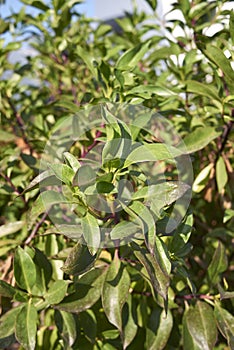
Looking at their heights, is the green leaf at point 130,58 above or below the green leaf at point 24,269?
above

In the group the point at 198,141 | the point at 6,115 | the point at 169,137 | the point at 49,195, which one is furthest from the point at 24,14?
the point at 49,195

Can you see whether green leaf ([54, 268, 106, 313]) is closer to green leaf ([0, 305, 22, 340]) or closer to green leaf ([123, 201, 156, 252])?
green leaf ([0, 305, 22, 340])

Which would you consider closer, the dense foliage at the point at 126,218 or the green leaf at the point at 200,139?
the dense foliage at the point at 126,218

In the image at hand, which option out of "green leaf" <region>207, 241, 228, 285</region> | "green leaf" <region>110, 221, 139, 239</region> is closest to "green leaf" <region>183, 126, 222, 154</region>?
"green leaf" <region>207, 241, 228, 285</region>

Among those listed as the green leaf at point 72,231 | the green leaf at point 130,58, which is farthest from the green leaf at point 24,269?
the green leaf at point 130,58

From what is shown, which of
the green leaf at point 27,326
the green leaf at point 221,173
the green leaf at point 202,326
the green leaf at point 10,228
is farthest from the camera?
the green leaf at point 221,173

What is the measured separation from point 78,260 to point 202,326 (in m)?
0.35

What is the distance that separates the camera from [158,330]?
3.34 feet

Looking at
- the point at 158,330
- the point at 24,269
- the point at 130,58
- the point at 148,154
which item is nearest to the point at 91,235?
the point at 148,154

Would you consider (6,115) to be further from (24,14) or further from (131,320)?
(131,320)

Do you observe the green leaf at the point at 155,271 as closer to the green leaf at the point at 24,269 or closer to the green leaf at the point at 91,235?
the green leaf at the point at 91,235

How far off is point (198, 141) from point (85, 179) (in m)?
0.39

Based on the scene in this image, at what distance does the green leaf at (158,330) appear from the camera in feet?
3.28

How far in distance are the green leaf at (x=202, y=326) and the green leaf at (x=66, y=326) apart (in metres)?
0.23
